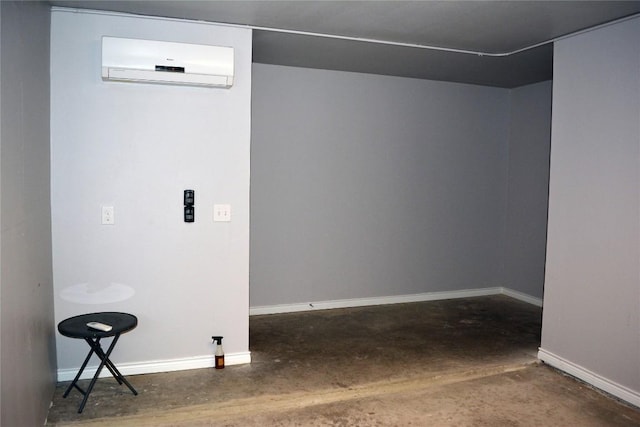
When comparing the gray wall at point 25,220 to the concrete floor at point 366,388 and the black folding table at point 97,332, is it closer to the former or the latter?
the black folding table at point 97,332

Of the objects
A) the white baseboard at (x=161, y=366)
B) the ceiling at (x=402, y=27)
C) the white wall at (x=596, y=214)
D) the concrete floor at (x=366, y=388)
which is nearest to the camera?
the concrete floor at (x=366, y=388)

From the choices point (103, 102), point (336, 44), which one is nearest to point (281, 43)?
point (336, 44)

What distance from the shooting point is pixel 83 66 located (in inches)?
125

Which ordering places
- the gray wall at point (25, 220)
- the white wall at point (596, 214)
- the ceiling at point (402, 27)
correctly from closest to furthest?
the gray wall at point (25, 220) → the ceiling at point (402, 27) → the white wall at point (596, 214)

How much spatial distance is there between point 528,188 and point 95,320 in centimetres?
460

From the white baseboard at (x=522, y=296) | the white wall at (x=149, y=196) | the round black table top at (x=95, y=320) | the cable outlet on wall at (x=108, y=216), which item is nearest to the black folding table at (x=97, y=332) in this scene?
the round black table top at (x=95, y=320)

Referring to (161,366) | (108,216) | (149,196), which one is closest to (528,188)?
(149,196)

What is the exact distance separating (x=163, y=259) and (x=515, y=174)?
4.14 metres

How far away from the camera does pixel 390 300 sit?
541 cm

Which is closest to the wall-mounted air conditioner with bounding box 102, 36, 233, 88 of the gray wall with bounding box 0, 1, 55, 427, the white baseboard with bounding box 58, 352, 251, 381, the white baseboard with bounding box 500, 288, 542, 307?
the gray wall with bounding box 0, 1, 55, 427

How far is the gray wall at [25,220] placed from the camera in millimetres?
1996

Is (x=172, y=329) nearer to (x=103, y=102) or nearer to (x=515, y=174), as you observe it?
(x=103, y=102)

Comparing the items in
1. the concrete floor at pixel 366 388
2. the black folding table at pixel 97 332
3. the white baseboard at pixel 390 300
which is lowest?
the concrete floor at pixel 366 388

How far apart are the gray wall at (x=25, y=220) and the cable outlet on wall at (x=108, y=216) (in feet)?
1.05
